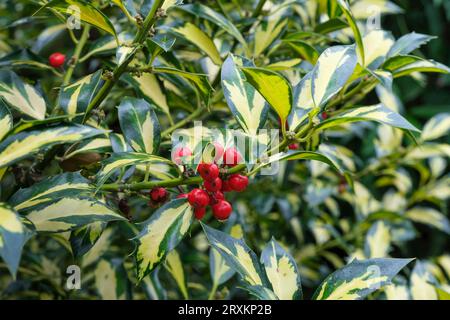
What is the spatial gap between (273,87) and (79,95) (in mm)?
231

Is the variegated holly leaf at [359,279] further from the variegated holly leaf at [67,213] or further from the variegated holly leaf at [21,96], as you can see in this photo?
the variegated holly leaf at [21,96]

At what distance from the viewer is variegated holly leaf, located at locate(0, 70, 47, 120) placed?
2.16 feet

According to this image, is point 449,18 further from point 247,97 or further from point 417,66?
point 247,97

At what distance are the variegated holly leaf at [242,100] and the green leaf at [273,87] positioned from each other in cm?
5

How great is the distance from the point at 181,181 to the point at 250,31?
1.36 feet

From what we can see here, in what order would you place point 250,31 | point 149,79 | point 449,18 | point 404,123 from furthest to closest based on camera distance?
1. point 449,18
2. point 250,31
3. point 149,79
4. point 404,123

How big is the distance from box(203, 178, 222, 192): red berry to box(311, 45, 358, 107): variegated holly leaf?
5.2 inches

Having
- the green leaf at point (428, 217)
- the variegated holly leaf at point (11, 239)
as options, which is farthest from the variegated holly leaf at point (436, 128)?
the variegated holly leaf at point (11, 239)

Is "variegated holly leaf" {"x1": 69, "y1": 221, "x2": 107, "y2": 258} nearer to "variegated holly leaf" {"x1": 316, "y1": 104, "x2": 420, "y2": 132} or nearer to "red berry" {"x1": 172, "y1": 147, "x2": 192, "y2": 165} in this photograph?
"red berry" {"x1": 172, "y1": 147, "x2": 192, "y2": 165}

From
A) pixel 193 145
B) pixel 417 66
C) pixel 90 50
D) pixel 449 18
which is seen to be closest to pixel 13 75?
pixel 90 50

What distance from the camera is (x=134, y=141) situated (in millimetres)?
675

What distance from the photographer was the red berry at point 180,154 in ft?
1.93

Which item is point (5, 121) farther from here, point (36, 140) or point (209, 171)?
point (209, 171)
